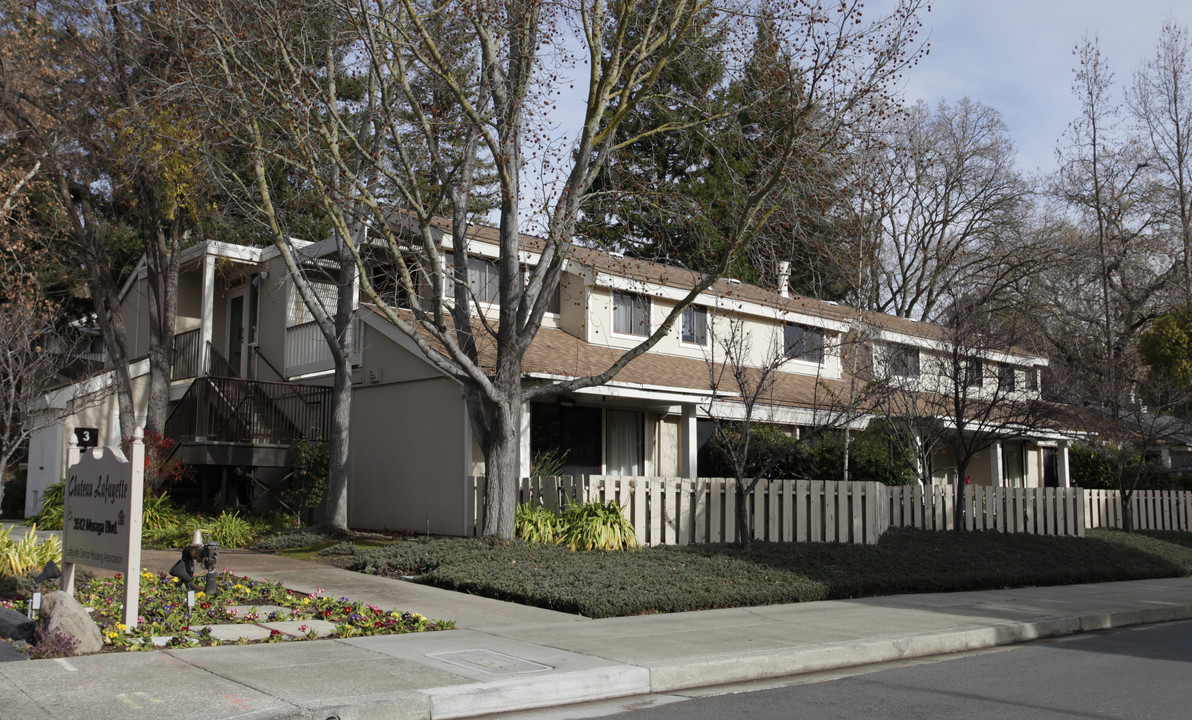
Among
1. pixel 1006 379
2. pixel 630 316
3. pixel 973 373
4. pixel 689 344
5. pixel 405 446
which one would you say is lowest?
pixel 405 446

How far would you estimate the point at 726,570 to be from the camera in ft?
40.5

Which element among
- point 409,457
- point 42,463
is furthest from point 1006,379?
point 42,463

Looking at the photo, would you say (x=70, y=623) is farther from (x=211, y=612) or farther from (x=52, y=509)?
(x=52, y=509)

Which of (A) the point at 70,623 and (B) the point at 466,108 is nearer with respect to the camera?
(A) the point at 70,623

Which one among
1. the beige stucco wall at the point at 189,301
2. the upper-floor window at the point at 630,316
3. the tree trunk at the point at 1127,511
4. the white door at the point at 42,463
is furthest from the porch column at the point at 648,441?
the white door at the point at 42,463

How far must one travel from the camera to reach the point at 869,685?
24.9ft

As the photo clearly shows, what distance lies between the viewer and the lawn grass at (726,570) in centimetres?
1087

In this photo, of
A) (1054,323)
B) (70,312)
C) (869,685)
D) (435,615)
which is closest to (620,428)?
(435,615)

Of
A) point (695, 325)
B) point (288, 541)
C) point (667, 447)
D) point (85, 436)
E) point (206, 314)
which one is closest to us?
point (288, 541)

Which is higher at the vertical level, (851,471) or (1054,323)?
(1054,323)

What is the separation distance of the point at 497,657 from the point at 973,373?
13338mm

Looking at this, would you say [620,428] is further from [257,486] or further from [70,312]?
[70,312]

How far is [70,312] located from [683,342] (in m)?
20.9

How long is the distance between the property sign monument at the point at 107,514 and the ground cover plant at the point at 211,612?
37 cm
